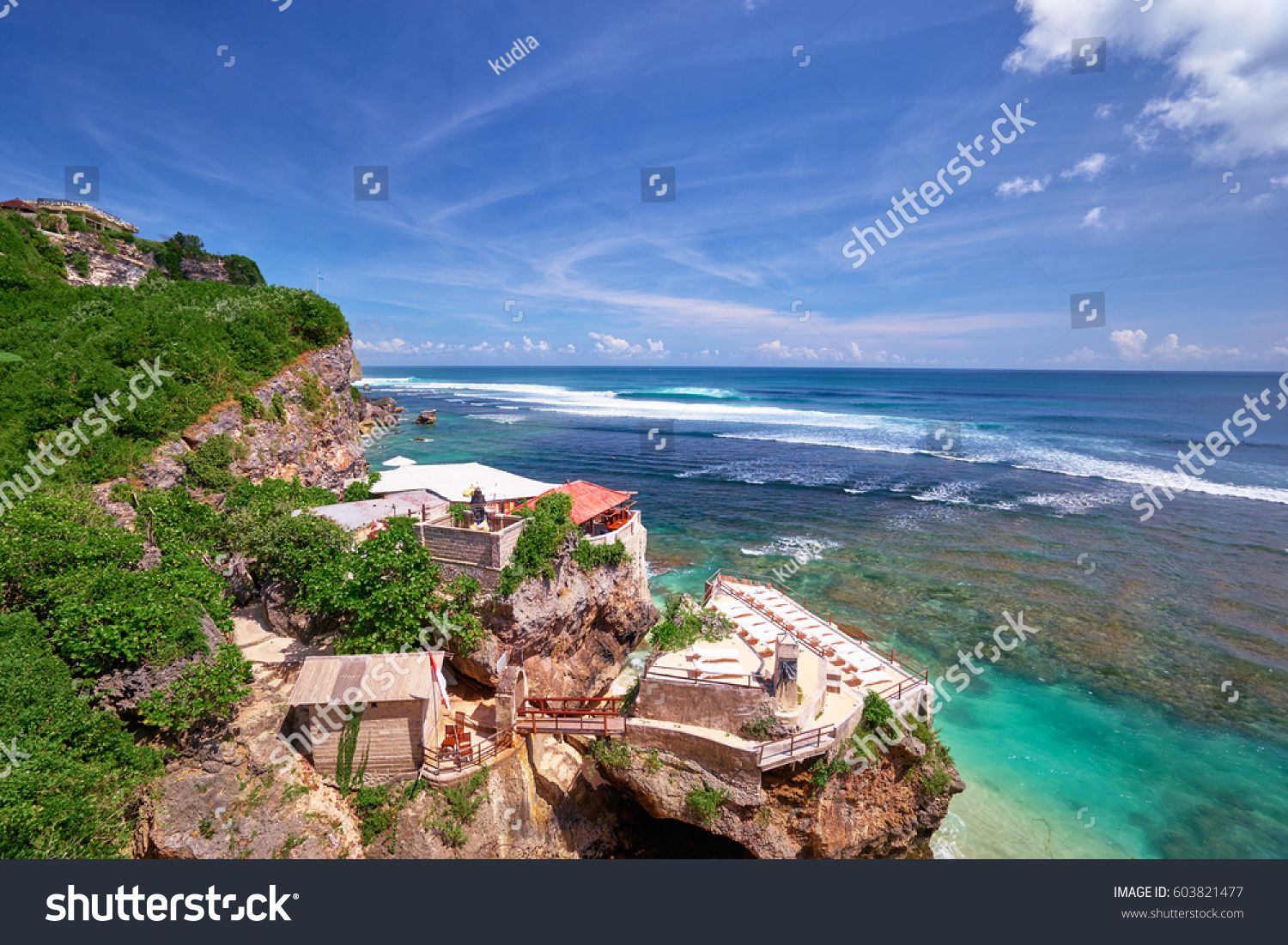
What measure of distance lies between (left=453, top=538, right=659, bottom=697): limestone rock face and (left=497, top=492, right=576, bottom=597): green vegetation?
0.99 ft

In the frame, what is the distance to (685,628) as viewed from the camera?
15.0 meters

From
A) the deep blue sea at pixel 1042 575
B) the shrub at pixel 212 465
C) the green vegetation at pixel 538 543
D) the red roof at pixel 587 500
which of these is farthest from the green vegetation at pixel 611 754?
the shrub at pixel 212 465

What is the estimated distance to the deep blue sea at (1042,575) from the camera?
16.4 meters

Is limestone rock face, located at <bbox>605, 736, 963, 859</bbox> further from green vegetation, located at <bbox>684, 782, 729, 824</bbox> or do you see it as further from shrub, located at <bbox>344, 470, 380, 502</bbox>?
shrub, located at <bbox>344, 470, 380, 502</bbox>

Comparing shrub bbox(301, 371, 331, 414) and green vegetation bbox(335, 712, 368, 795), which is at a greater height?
shrub bbox(301, 371, 331, 414)

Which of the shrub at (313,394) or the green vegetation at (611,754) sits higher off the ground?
the shrub at (313,394)

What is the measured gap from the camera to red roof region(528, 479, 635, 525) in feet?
56.0

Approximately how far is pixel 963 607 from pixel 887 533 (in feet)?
32.6

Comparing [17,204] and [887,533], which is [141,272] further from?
[887,533]

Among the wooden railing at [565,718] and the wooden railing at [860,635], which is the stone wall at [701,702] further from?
the wooden railing at [860,635]

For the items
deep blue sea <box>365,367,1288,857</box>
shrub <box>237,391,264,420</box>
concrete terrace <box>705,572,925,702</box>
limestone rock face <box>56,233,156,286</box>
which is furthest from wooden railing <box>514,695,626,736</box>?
limestone rock face <box>56,233,156,286</box>

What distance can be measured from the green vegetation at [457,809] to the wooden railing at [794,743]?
22.4ft

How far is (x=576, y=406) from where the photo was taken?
107 meters

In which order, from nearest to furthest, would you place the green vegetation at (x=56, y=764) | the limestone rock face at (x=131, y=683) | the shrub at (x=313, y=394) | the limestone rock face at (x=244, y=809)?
1. the green vegetation at (x=56, y=764)
2. the limestone rock face at (x=244, y=809)
3. the limestone rock face at (x=131, y=683)
4. the shrub at (x=313, y=394)
